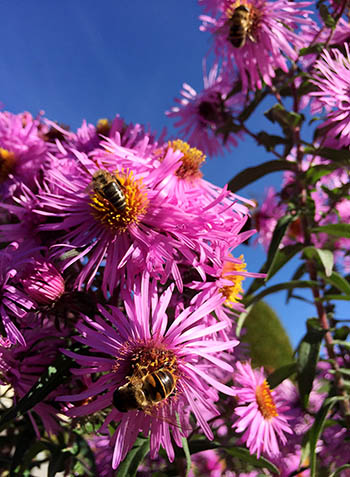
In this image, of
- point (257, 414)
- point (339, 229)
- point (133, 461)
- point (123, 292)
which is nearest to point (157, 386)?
point (123, 292)

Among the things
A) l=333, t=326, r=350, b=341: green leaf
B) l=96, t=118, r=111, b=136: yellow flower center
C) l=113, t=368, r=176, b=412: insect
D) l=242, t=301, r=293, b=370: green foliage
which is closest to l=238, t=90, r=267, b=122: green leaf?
l=96, t=118, r=111, b=136: yellow flower center

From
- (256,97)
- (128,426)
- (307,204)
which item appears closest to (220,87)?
(256,97)

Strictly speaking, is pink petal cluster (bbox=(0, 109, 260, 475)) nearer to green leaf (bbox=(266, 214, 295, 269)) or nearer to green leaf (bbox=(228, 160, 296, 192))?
green leaf (bbox=(266, 214, 295, 269))

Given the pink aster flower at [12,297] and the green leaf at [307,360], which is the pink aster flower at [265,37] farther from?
A: the pink aster flower at [12,297]

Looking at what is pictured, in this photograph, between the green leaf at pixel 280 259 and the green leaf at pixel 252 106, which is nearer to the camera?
the green leaf at pixel 280 259

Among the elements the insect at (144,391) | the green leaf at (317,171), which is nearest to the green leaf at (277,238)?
the green leaf at (317,171)

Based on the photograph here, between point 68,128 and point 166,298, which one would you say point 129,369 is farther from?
point 68,128
